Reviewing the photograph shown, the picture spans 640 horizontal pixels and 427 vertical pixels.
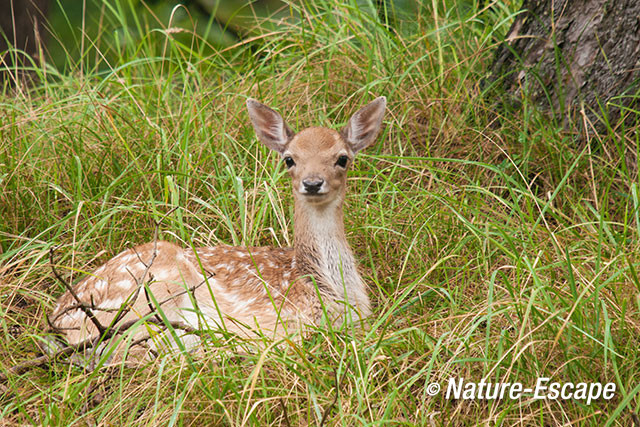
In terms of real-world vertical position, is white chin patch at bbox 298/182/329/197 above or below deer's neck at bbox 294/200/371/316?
above

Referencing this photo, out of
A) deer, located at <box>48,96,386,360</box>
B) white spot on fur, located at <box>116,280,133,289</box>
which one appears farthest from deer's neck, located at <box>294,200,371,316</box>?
white spot on fur, located at <box>116,280,133,289</box>

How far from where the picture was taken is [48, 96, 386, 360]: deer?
13.9 ft

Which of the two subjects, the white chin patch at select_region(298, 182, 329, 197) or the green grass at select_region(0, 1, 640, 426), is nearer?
the green grass at select_region(0, 1, 640, 426)

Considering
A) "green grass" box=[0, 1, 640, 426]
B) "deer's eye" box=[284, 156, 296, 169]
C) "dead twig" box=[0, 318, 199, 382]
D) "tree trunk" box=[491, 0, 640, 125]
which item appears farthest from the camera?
"tree trunk" box=[491, 0, 640, 125]

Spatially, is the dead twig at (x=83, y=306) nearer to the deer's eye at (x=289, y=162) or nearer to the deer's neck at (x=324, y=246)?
the deer's neck at (x=324, y=246)

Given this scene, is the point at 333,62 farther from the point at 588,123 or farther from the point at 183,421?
the point at 183,421

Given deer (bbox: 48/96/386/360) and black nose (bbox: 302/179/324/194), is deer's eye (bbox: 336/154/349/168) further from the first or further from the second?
black nose (bbox: 302/179/324/194)

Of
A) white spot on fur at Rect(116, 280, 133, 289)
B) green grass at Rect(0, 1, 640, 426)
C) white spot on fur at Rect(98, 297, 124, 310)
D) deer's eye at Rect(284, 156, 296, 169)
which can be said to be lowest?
white spot on fur at Rect(98, 297, 124, 310)

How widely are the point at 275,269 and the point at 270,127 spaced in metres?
0.81

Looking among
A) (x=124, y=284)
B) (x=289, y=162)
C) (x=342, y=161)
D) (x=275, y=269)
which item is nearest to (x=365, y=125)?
(x=342, y=161)

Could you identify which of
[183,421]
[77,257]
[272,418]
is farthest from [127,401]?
[77,257]

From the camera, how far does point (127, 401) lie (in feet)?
10.9

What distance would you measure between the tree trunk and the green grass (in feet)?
0.59

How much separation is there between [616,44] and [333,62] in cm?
176
